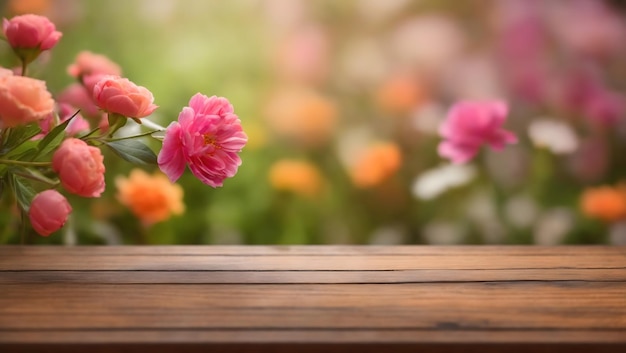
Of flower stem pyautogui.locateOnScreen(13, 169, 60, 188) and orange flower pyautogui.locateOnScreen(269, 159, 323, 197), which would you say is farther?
orange flower pyautogui.locateOnScreen(269, 159, 323, 197)

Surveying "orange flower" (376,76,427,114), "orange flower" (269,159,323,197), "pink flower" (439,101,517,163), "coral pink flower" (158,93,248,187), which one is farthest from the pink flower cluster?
"orange flower" (376,76,427,114)

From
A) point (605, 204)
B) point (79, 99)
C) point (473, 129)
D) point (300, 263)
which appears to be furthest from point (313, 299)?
point (605, 204)

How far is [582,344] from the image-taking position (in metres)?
0.87

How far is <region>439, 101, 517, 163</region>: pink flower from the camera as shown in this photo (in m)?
1.33

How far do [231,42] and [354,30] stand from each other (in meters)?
0.25

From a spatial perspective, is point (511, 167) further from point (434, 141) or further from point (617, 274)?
point (617, 274)

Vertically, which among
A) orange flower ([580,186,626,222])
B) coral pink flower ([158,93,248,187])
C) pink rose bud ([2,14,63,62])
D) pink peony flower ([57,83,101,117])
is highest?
orange flower ([580,186,626,222])

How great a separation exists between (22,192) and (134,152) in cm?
14

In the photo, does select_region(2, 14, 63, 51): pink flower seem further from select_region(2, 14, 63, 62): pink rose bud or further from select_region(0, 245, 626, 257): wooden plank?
select_region(0, 245, 626, 257): wooden plank

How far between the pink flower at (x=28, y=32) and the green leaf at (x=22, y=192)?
17cm

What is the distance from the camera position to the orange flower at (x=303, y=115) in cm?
169

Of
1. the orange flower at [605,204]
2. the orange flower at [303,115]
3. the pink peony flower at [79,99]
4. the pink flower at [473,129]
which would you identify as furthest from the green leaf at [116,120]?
the orange flower at [605,204]

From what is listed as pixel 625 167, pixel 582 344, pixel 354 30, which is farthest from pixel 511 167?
pixel 582 344

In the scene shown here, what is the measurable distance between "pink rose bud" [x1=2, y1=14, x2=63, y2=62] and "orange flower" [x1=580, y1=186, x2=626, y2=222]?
105 cm
